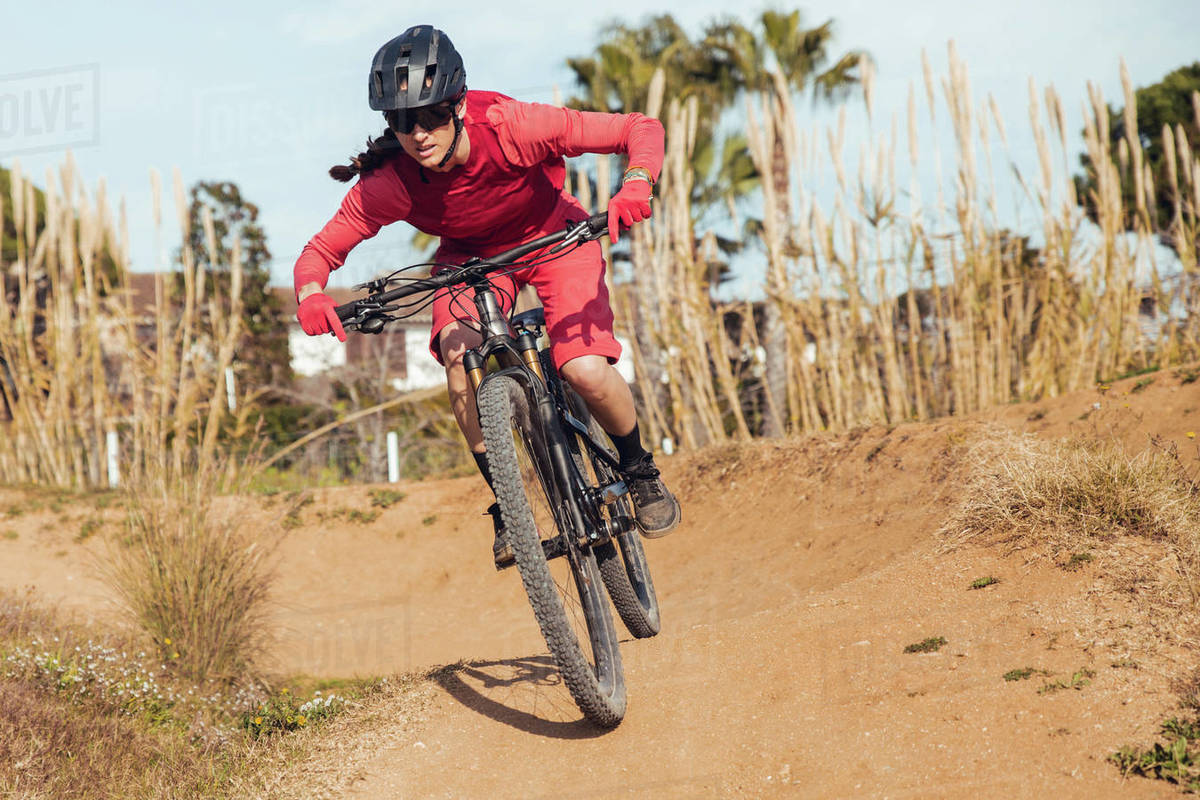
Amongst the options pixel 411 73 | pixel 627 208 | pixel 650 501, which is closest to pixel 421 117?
pixel 411 73

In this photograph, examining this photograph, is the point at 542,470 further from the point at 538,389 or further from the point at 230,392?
the point at 230,392

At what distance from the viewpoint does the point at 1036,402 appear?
684 centimetres

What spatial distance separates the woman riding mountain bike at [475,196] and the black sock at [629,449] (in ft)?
0.06

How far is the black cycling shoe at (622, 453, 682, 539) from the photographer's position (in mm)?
3971

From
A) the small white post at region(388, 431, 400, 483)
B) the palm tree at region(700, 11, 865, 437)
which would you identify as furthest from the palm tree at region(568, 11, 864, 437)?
the small white post at region(388, 431, 400, 483)

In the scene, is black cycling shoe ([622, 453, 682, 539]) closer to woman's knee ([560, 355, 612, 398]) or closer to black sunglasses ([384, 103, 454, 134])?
woman's knee ([560, 355, 612, 398])

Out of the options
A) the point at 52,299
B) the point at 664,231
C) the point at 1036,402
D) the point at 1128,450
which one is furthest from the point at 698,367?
the point at 52,299

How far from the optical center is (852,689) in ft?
11.0

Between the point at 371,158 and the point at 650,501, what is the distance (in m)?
1.65

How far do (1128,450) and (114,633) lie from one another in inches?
225

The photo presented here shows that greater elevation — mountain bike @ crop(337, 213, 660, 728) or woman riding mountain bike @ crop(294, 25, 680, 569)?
woman riding mountain bike @ crop(294, 25, 680, 569)

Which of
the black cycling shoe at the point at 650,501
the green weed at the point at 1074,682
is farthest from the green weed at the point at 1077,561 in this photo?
the black cycling shoe at the point at 650,501

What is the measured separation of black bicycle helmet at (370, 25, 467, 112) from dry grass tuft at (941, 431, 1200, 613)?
2.75 m

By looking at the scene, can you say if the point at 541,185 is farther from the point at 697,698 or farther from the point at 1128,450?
the point at 1128,450
